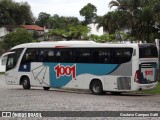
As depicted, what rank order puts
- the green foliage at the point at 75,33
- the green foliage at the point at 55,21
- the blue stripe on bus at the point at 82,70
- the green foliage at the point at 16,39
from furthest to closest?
the green foliage at the point at 55,21 < the green foliage at the point at 16,39 < the green foliage at the point at 75,33 < the blue stripe on bus at the point at 82,70

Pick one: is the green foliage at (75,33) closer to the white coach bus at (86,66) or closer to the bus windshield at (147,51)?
the white coach bus at (86,66)

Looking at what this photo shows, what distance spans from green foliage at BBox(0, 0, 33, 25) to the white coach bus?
279 ft

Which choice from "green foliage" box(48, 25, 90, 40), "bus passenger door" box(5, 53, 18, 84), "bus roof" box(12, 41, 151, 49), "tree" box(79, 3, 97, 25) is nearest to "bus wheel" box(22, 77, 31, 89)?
"bus passenger door" box(5, 53, 18, 84)

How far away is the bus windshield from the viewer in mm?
24453

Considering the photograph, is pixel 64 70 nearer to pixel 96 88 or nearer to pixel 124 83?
pixel 96 88

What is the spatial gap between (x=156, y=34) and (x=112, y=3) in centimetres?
544

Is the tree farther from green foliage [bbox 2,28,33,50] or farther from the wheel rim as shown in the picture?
the wheel rim

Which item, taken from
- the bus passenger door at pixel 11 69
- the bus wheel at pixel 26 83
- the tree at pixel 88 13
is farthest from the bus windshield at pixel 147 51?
the tree at pixel 88 13

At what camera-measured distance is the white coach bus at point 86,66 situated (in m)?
24.6

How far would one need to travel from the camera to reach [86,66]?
26.3m

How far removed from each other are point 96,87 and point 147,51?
3597 mm

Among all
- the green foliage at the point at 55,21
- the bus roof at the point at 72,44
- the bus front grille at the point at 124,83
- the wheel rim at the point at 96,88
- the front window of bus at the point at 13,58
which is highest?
the green foliage at the point at 55,21

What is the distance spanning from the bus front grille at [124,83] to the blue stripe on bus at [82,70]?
708mm

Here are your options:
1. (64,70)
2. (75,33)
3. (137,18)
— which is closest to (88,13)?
(75,33)
